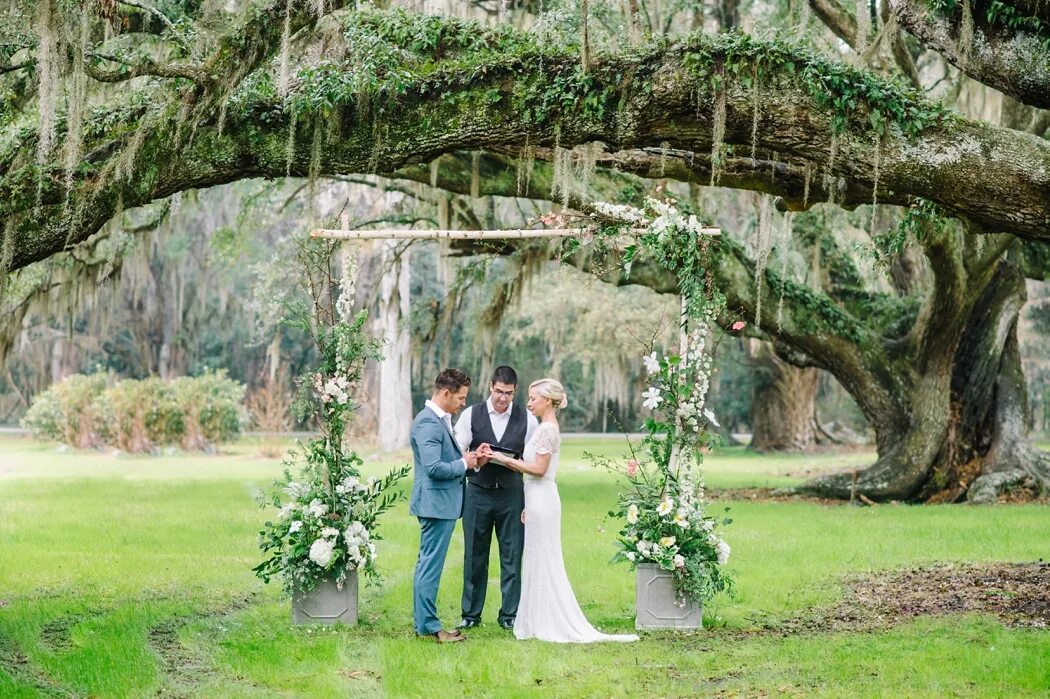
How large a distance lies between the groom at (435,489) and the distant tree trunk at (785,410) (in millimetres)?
22720

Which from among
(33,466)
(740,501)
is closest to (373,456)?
(33,466)

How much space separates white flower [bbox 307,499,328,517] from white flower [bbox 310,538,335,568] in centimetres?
20

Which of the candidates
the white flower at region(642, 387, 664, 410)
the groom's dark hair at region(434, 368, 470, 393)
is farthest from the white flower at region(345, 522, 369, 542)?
the white flower at region(642, 387, 664, 410)

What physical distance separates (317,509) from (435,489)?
0.91 metres

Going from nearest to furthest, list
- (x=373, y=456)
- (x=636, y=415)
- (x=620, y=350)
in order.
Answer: (x=373, y=456) → (x=620, y=350) → (x=636, y=415)

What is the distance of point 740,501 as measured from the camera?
16.0 metres

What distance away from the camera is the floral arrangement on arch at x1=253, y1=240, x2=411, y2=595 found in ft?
23.9

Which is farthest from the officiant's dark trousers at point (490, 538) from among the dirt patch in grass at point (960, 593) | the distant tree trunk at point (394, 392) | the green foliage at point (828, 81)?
the distant tree trunk at point (394, 392)

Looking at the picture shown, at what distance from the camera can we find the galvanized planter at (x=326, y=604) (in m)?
7.39

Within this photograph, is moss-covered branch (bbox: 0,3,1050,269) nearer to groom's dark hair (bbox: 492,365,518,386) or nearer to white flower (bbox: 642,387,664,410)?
groom's dark hair (bbox: 492,365,518,386)

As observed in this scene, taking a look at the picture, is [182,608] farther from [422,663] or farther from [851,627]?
[851,627]

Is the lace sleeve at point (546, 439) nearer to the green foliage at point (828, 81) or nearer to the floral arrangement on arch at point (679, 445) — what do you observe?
the floral arrangement on arch at point (679, 445)

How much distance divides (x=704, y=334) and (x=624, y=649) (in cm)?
210

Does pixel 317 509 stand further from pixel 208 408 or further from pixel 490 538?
pixel 208 408
